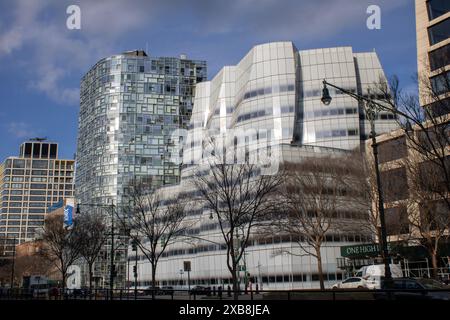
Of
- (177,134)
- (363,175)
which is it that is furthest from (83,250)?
(177,134)

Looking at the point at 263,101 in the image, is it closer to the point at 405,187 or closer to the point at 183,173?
the point at 183,173

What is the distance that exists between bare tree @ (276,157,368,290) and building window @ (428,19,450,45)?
22.4 meters

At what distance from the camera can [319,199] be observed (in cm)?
5219

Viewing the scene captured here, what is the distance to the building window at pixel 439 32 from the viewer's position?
207 feet

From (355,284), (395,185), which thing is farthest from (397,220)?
(355,284)

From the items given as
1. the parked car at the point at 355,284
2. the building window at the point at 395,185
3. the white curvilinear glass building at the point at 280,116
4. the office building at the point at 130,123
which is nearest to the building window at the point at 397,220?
the building window at the point at 395,185

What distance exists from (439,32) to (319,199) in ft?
99.4

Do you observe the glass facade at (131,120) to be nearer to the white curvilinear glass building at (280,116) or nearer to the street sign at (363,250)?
the white curvilinear glass building at (280,116)

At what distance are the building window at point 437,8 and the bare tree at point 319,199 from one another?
1010 inches

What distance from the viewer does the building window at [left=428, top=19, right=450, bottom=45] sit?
6306 cm

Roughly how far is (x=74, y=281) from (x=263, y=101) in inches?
3371

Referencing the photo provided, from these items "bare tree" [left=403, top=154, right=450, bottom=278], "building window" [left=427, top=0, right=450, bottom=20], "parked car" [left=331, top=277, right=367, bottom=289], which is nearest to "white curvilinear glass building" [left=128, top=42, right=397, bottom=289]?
"building window" [left=427, top=0, right=450, bottom=20]

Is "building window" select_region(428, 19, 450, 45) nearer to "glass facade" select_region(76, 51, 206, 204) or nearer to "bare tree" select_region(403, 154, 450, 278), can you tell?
"bare tree" select_region(403, 154, 450, 278)

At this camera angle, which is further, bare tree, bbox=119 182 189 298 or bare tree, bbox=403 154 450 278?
bare tree, bbox=119 182 189 298
